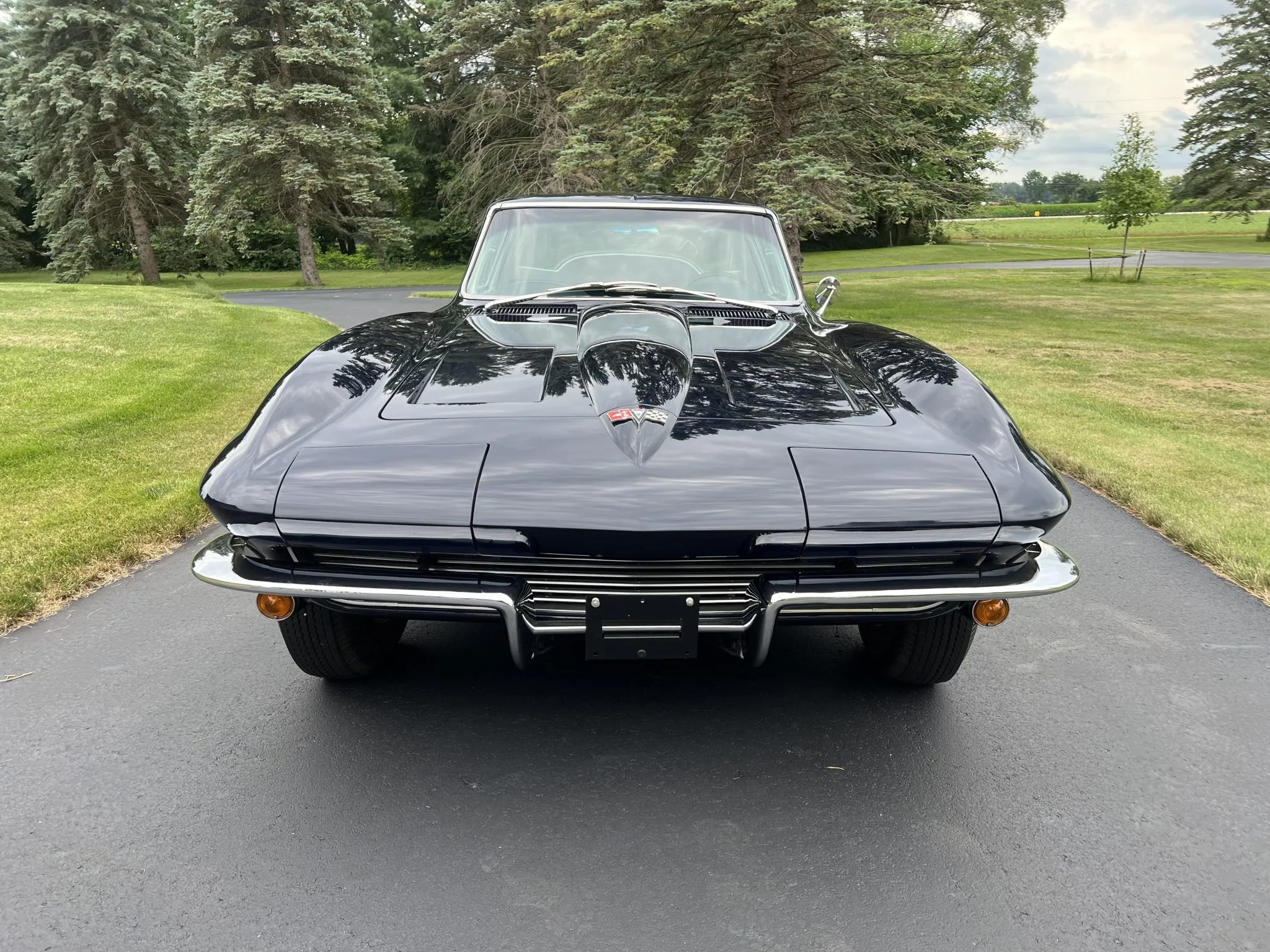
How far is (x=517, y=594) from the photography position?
205 centimetres

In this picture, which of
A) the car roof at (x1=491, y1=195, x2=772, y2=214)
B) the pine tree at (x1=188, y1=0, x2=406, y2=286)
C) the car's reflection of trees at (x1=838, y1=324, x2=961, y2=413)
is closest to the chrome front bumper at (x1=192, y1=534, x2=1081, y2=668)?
the car's reflection of trees at (x1=838, y1=324, x2=961, y2=413)

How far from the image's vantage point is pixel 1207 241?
42.8 metres

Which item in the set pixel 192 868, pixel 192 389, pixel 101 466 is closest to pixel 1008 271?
pixel 192 389

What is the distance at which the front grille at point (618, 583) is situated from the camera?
6.63 ft

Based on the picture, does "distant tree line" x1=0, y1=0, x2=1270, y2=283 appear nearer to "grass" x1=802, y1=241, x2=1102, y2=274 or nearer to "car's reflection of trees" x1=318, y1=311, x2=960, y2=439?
"grass" x1=802, y1=241, x2=1102, y2=274

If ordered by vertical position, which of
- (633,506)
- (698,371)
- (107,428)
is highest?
(698,371)

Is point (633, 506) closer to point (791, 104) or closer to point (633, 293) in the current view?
point (633, 293)

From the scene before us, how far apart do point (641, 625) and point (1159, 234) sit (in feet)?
195

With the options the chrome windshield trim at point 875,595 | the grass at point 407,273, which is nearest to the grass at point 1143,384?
the chrome windshield trim at point 875,595

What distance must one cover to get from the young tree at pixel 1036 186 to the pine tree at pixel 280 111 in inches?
3947

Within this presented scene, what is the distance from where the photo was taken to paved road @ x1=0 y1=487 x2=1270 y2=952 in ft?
5.90

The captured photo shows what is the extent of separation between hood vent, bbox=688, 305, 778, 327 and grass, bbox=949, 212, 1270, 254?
30305 mm

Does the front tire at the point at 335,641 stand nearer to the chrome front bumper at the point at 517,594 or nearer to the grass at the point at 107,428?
the chrome front bumper at the point at 517,594

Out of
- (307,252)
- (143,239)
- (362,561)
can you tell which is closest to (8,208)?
(143,239)
